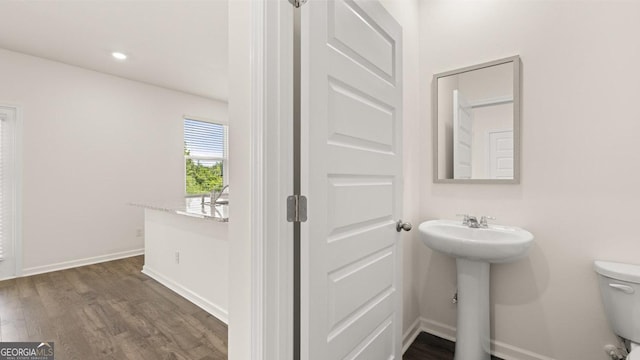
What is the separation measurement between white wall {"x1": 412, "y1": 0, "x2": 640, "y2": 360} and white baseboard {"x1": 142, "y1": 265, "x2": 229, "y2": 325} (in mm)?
2009

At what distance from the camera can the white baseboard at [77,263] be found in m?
3.29

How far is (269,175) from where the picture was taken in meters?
0.90

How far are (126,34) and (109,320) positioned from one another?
2.66 metres

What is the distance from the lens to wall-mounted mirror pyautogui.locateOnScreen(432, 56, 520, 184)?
1740mm

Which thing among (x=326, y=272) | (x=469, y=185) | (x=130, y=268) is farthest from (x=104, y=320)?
(x=469, y=185)

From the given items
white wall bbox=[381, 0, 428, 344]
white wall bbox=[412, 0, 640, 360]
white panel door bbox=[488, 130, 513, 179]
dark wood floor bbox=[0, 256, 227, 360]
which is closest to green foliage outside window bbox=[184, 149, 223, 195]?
dark wood floor bbox=[0, 256, 227, 360]

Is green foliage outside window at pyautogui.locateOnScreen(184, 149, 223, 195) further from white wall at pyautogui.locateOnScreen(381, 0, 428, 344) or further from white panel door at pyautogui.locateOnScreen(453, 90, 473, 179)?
white panel door at pyautogui.locateOnScreen(453, 90, 473, 179)

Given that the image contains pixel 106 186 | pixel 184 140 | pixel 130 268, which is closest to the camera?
pixel 130 268

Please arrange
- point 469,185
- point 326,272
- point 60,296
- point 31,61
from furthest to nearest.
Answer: point 31,61 < point 60,296 < point 469,185 < point 326,272

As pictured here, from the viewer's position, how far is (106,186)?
3.84 m

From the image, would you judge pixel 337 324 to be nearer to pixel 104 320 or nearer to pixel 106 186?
pixel 104 320

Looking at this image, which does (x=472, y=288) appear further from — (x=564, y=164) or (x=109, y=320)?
(x=109, y=320)

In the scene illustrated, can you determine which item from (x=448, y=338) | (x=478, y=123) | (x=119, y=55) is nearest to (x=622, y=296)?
(x=448, y=338)

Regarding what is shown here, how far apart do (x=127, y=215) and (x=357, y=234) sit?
415cm
